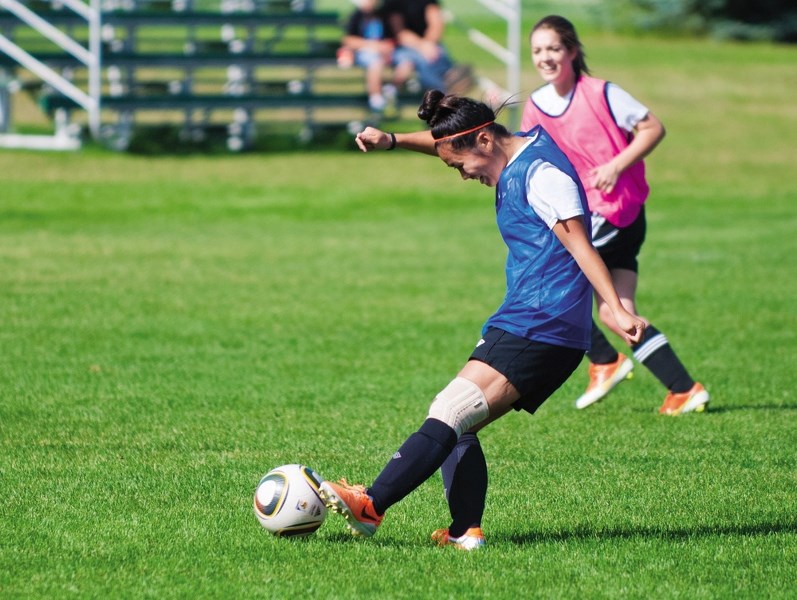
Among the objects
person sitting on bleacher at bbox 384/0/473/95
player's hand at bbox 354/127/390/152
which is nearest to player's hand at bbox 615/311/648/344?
player's hand at bbox 354/127/390/152

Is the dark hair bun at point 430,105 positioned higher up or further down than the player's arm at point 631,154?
higher up

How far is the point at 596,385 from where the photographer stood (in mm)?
7512

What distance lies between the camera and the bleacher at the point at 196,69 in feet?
65.3

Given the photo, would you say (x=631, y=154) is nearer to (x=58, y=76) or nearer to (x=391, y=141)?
(x=391, y=141)

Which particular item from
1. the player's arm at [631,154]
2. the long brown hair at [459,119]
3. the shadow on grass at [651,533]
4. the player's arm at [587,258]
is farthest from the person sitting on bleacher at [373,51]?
the player's arm at [587,258]

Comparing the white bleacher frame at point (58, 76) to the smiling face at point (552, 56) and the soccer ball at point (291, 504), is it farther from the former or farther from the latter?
the soccer ball at point (291, 504)

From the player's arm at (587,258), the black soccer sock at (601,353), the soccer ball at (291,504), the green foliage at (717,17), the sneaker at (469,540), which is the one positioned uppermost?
the player's arm at (587,258)

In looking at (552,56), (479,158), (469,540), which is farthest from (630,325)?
(552,56)

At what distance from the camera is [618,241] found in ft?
23.6

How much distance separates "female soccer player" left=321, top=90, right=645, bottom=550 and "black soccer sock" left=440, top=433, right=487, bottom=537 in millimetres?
152

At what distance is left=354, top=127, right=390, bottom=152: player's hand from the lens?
17.0 ft

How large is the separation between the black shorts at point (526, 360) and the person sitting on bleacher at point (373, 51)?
16.4 m

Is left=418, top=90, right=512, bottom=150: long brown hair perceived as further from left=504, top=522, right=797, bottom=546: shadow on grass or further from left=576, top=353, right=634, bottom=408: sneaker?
left=576, top=353, right=634, bottom=408: sneaker

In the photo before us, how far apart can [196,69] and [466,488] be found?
1786 centimetres
